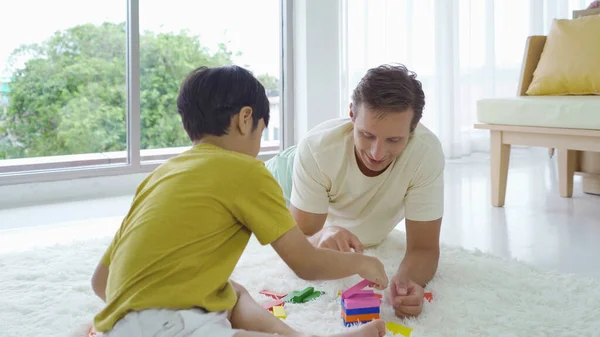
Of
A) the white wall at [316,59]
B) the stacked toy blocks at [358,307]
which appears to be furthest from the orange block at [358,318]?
the white wall at [316,59]

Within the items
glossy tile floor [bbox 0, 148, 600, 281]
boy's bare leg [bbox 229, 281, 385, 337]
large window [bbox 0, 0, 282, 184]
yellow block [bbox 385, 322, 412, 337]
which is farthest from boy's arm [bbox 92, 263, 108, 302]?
large window [bbox 0, 0, 282, 184]

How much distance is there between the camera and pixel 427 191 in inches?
60.7

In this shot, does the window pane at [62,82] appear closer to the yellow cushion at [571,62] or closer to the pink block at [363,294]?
the yellow cushion at [571,62]

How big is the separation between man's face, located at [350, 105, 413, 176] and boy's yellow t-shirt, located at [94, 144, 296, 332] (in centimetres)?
41

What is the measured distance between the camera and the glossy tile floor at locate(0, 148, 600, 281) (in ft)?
6.28

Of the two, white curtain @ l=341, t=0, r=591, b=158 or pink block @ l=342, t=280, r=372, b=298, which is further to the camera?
white curtain @ l=341, t=0, r=591, b=158

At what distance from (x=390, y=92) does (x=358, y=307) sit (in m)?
0.46

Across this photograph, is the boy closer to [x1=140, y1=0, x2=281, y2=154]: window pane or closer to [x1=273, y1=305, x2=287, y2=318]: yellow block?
[x1=273, y1=305, x2=287, y2=318]: yellow block

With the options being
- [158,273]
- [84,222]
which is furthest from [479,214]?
[158,273]

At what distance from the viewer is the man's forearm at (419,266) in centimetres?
147

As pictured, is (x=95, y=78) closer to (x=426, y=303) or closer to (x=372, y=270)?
(x=426, y=303)

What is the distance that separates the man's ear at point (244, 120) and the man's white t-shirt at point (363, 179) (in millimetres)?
524

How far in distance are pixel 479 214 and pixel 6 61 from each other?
7.28ft

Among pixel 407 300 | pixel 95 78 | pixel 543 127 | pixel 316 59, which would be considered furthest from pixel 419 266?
pixel 316 59
